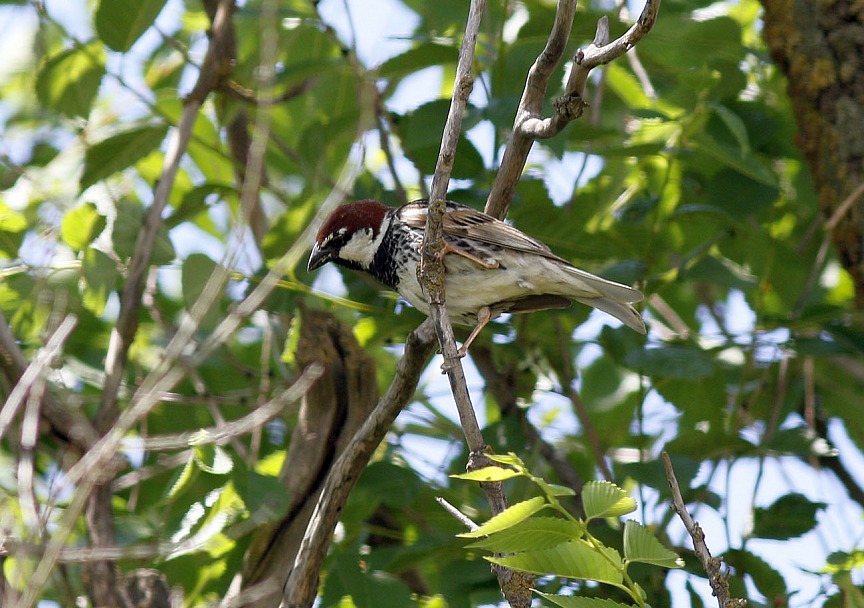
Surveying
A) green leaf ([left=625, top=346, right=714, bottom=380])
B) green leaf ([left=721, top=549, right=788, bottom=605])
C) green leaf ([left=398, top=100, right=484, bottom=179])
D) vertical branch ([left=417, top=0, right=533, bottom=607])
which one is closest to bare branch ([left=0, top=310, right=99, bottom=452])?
green leaf ([left=398, top=100, right=484, bottom=179])

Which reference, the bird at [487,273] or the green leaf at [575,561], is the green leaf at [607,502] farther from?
the bird at [487,273]

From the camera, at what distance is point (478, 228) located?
3613 millimetres

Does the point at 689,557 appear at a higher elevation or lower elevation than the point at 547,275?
lower

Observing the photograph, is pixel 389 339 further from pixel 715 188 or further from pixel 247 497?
pixel 715 188

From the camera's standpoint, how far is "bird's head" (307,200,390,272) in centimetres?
391

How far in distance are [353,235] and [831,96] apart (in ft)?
6.89

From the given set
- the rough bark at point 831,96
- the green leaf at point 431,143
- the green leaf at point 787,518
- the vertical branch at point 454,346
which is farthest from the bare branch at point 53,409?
the rough bark at point 831,96

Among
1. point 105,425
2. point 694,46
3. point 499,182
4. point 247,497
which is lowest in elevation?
A: point 247,497

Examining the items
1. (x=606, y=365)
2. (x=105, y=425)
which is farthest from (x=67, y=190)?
(x=606, y=365)

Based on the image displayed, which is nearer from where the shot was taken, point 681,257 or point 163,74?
point 681,257

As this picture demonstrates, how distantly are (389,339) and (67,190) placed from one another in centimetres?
164

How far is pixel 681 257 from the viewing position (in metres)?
4.95

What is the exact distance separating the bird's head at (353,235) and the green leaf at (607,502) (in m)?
1.91

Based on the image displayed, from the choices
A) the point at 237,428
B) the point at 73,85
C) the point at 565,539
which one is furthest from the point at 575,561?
the point at 73,85
